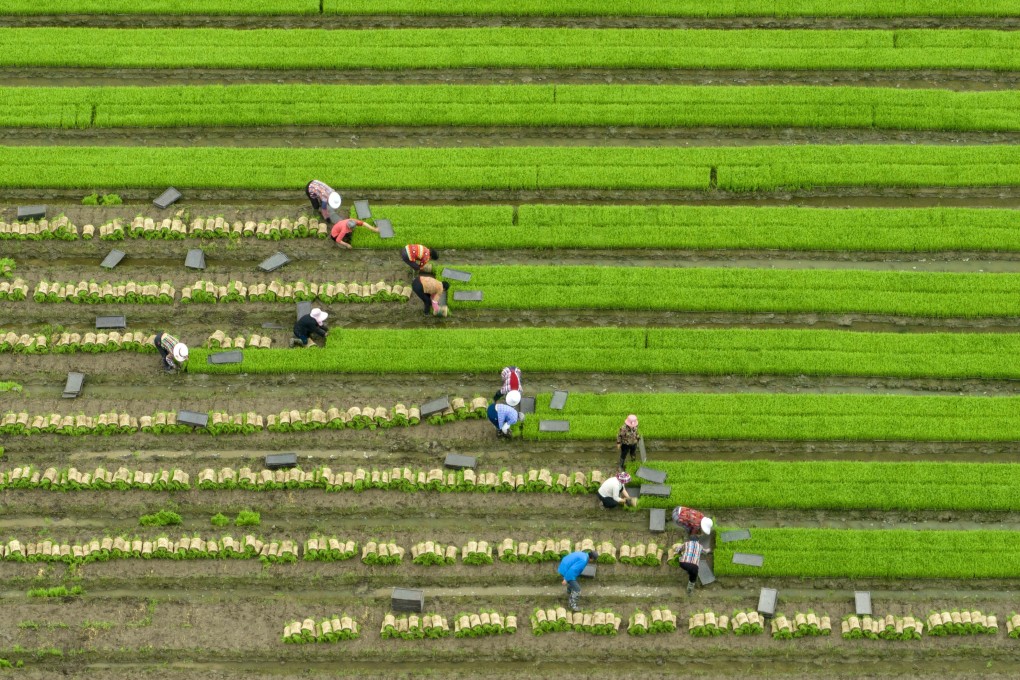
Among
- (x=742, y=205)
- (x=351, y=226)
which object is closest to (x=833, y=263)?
(x=742, y=205)

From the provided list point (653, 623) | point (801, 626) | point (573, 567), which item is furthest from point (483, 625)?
point (801, 626)

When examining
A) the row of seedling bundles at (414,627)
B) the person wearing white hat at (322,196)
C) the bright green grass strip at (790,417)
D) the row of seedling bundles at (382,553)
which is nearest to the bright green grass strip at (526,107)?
the person wearing white hat at (322,196)

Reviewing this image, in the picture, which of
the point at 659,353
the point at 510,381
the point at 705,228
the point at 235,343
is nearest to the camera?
the point at 510,381

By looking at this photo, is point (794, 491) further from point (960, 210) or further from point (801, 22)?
point (801, 22)

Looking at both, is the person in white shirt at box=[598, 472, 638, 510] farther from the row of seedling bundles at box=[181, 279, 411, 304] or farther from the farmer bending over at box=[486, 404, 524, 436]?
the row of seedling bundles at box=[181, 279, 411, 304]

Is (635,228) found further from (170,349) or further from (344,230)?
(170,349)

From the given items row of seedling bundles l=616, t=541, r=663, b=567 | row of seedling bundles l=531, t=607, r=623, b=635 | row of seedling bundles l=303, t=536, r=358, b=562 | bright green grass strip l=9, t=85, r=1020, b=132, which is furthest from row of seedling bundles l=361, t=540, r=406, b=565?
bright green grass strip l=9, t=85, r=1020, b=132
